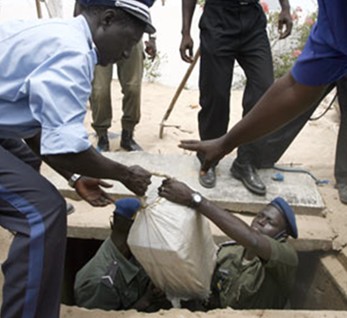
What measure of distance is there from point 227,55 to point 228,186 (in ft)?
2.87

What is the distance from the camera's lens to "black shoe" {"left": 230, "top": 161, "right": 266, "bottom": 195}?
3.28 metres

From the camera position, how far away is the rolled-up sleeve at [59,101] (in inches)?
59.2

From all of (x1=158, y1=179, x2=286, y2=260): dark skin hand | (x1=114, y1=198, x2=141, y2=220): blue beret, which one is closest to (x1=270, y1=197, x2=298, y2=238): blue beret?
(x1=158, y1=179, x2=286, y2=260): dark skin hand

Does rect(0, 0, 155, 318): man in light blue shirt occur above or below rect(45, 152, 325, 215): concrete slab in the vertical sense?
above

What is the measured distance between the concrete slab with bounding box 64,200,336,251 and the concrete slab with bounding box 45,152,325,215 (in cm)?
9

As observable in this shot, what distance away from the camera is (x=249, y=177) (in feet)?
11.0

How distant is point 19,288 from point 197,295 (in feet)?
3.73

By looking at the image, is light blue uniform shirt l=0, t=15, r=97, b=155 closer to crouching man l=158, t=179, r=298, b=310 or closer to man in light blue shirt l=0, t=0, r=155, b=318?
man in light blue shirt l=0, t=0, r=155, b=318

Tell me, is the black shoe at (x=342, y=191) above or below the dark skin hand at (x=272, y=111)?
below

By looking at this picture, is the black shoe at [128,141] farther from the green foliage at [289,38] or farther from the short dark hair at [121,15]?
the green foliage at [289,38]

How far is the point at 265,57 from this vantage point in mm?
3283

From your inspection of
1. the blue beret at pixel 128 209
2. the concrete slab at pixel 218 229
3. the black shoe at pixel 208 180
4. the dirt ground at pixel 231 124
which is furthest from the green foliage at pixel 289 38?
the blue beret at pixel 128 209

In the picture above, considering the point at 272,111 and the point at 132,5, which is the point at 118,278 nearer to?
the point at 272,111

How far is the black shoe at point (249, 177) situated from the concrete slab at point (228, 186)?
34 millimetres
